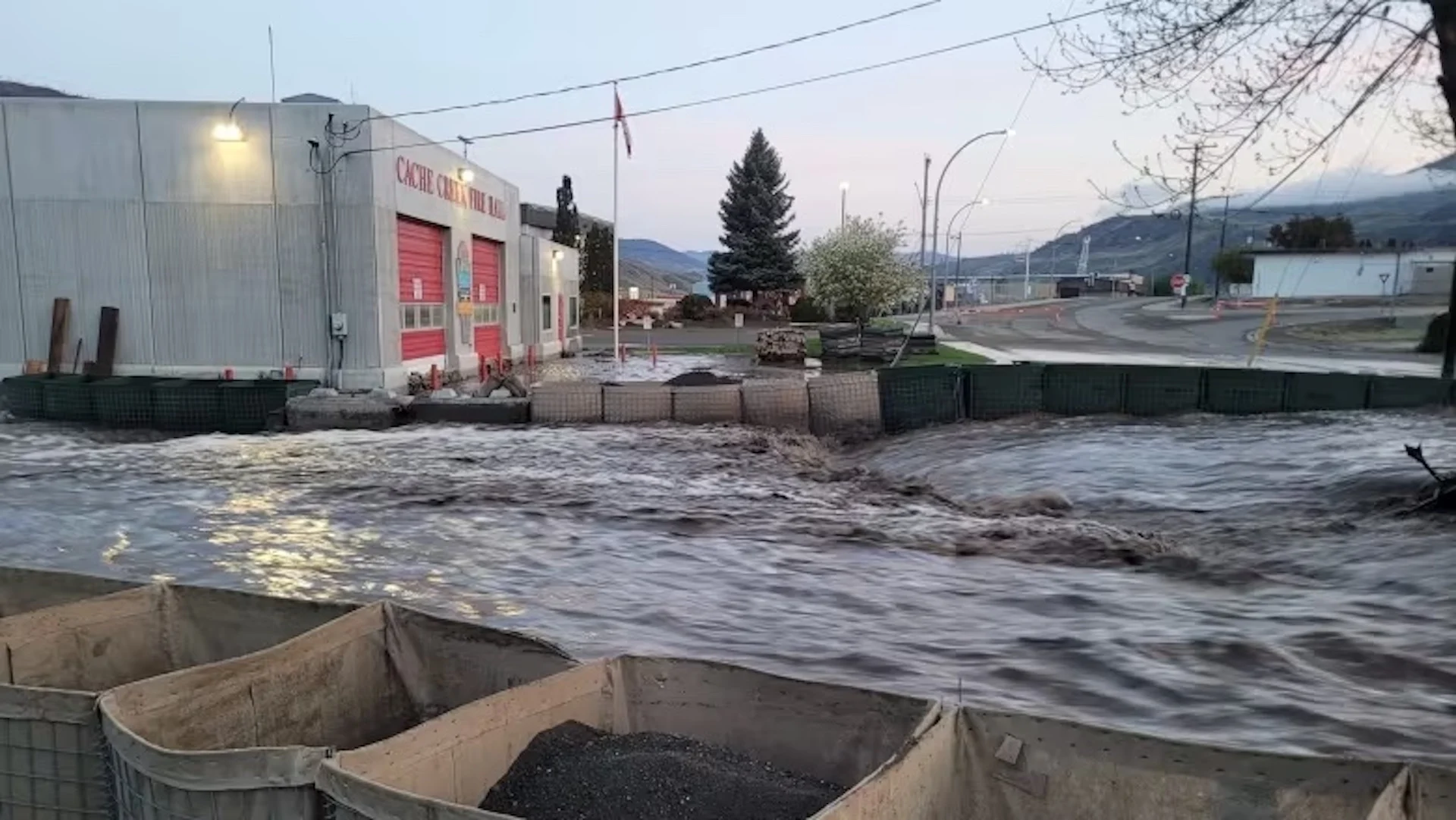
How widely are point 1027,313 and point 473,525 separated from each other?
239ft

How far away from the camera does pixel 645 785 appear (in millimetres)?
3387

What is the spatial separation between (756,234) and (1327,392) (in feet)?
218

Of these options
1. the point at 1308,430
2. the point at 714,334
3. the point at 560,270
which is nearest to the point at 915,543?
the point at 1308,430

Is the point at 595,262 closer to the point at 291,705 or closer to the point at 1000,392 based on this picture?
the point at 1000,392

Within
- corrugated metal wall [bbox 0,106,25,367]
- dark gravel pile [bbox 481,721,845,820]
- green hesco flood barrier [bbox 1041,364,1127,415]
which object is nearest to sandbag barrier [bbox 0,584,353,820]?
dark gravel pile [bbox 481,721,845,820]

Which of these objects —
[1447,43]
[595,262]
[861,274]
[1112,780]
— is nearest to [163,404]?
[1112,780]

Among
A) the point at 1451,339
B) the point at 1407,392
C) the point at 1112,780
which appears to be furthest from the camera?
the point at 1451,339

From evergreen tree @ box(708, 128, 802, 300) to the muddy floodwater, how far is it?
66273 mm

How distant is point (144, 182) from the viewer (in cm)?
2233

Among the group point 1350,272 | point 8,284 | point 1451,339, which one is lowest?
point 1451,339

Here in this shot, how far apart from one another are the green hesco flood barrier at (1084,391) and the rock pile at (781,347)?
1719 centimetres

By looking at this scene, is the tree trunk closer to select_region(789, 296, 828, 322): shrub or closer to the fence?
the fence

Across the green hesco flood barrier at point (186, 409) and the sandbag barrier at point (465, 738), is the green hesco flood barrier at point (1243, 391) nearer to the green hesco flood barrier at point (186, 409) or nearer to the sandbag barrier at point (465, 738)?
the sandbag barrier at point (465, 738)

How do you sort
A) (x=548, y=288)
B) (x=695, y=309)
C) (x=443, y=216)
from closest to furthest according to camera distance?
(x=443, y=216) → (x=548, y=288) → (x=695, y=309)
